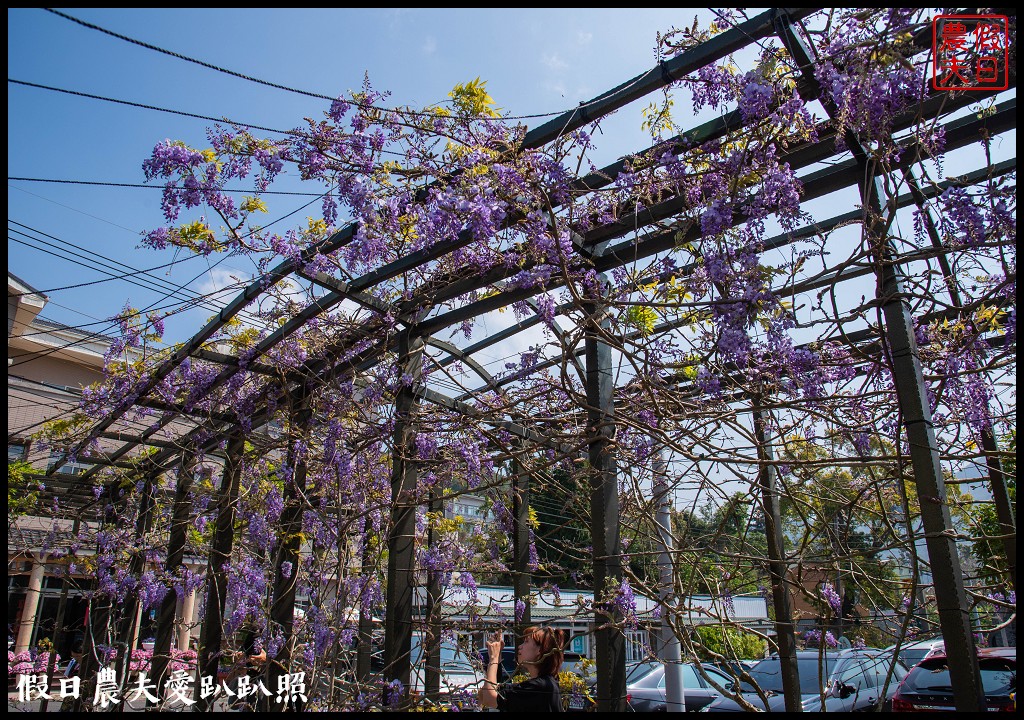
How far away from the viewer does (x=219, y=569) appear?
6.53 metres

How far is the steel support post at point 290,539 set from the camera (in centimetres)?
565

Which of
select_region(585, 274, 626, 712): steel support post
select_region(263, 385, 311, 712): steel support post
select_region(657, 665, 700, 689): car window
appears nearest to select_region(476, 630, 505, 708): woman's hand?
select_region(585, 274, 626, 712): steel support post

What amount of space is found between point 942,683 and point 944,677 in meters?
0.06

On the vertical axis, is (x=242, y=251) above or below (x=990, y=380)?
above

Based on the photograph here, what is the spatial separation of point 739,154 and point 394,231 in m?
2.35

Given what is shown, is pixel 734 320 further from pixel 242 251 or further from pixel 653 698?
pixel 653 698

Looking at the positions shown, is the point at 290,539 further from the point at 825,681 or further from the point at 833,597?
the point at 825,681

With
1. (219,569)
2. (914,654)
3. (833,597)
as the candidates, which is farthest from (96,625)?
(914,654)

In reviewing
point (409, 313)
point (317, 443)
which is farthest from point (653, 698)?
point (409, 313)

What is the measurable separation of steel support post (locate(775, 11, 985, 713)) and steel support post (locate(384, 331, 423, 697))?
3.16 m

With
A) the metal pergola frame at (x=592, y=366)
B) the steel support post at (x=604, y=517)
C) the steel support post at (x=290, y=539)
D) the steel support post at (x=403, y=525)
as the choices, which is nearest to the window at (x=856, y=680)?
the metal pergola frame at (x=592, y=366)

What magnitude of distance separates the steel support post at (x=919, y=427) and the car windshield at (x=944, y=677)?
403 centimetres

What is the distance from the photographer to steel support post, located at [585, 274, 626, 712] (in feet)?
11.7

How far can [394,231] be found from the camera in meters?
4.59
